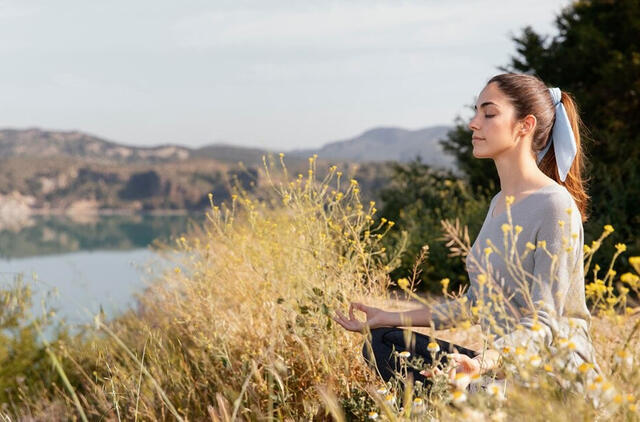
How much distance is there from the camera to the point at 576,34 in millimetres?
10172

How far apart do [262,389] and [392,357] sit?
702 millimetres

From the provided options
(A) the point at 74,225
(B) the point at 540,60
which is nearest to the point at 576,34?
(B) the point at 540,60

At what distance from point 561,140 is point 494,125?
274 millimetres

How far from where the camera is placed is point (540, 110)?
226 centimetres

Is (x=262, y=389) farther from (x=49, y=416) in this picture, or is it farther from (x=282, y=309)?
(x=49, y=416)

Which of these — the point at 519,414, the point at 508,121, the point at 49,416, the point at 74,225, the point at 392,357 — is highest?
the point at 508,121

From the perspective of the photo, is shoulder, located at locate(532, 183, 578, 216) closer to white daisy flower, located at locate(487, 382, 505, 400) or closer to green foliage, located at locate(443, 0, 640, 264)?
white daisy flower, located at locate(487, 382, 505, 400)

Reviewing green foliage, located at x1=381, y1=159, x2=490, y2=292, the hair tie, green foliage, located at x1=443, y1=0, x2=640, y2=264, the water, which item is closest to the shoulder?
the hair tie

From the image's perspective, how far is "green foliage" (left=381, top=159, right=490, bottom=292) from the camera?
7234 mm

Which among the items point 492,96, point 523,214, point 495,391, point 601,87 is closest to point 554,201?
point 523,214

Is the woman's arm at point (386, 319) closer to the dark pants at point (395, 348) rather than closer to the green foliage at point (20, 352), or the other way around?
the dark pants at point (395, 348)

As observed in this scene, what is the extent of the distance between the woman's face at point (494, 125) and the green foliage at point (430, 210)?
2926 millimetres

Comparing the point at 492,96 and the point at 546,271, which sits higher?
the point at 492,96

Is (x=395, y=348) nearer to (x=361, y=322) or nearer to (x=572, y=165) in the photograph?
(x=361, y=322)
